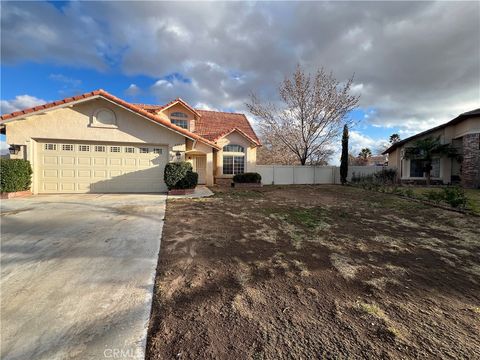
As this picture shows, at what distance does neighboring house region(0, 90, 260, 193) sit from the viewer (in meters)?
10.4

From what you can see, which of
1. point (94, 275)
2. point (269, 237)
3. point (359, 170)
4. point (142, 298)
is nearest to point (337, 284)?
point (269, 237)

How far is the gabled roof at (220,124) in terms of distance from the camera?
19047mm

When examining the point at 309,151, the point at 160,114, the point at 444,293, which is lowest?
the point at 444,293

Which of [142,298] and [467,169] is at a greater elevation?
[467,169]

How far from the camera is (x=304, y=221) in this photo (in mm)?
6375

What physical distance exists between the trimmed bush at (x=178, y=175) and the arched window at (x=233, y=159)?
6.74 metres

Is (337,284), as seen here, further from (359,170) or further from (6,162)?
(359,170)

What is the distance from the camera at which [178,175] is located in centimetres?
1093

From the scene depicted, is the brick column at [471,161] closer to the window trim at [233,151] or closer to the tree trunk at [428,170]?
the tree trunk at [428,170]

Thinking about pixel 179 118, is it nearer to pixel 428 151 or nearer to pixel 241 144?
pixel 241 144

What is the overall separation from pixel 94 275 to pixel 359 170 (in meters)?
23.1

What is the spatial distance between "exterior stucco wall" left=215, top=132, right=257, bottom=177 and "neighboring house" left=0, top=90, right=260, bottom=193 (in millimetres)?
5009

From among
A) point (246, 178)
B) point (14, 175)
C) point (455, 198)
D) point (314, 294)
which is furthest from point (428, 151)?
point (14, 175)
